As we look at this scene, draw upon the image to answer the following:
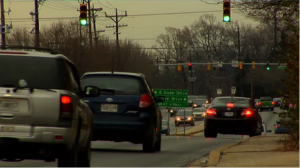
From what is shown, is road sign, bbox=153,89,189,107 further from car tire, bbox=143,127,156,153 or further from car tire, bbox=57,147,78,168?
car tire, bbox=57,147,78,168

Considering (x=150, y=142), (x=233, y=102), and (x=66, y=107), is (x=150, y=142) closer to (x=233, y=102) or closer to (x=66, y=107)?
(x=66, y=107)

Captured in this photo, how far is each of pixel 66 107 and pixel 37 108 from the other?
38cm

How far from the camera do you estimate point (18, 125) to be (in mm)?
8570

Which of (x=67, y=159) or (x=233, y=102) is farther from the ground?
(x=67, y=159)

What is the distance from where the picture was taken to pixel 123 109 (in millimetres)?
14430

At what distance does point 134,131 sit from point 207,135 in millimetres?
9466

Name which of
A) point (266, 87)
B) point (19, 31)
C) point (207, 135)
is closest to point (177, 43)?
point (266, 87)

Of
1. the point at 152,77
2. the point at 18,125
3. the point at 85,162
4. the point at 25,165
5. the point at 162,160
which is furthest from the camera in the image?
the point at 152,77

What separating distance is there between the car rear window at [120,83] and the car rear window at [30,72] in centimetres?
554

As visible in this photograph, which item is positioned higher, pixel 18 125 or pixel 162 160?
pixel 18 125

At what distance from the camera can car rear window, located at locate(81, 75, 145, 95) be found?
47.6ft

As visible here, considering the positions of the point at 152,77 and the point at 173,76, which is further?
the point at 173,76

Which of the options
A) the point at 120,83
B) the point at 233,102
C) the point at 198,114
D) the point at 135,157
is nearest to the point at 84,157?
the point at 135,157

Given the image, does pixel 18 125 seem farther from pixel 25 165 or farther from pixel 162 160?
pixel 162 160
